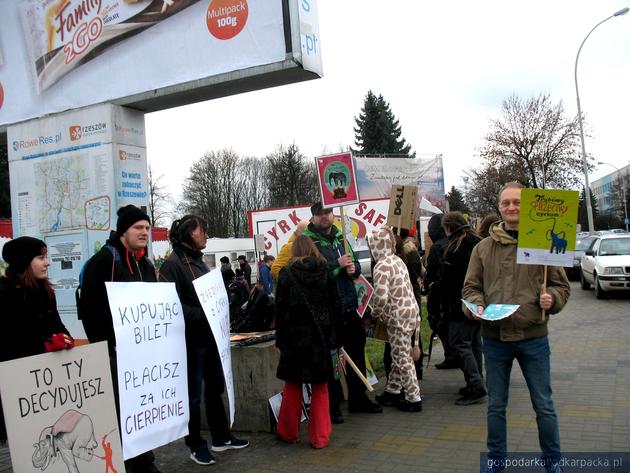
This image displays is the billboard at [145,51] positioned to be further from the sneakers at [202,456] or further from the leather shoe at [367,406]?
the sneakers at [202,456]

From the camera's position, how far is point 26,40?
26.5 ft

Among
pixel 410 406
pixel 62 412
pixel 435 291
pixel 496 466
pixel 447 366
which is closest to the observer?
pixel 62 412

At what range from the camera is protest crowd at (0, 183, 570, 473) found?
3896mm

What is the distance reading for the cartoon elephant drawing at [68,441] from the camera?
3.48 metres

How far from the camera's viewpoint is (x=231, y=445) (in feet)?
17.0

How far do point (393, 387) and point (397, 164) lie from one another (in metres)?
31.1

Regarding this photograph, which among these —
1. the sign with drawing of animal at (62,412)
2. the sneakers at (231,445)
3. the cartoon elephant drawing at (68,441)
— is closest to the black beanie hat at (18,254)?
the sign with drawing of animal at (62,412)

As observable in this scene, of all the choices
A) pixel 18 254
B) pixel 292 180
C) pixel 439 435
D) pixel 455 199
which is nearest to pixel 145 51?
pixel 18 254

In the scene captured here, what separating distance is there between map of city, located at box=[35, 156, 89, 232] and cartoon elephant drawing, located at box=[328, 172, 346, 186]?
3.13 metres

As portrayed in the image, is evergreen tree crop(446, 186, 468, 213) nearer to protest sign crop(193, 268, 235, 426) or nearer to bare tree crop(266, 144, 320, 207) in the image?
bare tree crop(266, 144, 320, 207)

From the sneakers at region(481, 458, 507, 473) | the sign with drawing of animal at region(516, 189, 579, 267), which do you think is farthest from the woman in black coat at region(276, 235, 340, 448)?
the sign with drawing of animal at region(516, 189, 579, 267)

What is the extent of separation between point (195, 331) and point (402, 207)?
3.49 meters

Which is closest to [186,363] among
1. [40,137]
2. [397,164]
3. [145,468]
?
[145,468]

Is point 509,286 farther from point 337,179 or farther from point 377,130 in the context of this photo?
point 377,130
